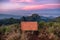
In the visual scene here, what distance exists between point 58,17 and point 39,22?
0.63 ft

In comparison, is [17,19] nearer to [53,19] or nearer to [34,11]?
[34,11]

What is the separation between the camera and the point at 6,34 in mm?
1188

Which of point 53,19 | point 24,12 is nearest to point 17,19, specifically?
point 24,12

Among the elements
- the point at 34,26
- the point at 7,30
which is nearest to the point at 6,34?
the point at 7,30

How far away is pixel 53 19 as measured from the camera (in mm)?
1201

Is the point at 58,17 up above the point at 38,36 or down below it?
above

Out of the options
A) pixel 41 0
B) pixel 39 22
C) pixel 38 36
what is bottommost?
pixel 38 36

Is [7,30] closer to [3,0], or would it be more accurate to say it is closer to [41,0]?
[3,0]

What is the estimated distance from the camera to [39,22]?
1.20 metres

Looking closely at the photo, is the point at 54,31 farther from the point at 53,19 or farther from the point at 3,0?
the point at 3,0

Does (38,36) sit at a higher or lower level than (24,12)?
lower

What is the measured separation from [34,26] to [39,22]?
0.22ft

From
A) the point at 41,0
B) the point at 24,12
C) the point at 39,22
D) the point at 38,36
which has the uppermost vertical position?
the point at 41,0

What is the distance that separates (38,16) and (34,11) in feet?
0.21
